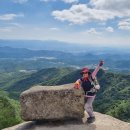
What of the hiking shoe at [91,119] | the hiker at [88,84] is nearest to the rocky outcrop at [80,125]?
the hiking shoe at [91,119]

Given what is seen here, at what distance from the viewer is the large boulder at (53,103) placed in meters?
29.0

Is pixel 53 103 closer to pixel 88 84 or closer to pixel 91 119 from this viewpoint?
pixel 88 84

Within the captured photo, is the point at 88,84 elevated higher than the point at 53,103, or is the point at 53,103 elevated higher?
the point at 88,84

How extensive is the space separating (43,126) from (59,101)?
120 inches

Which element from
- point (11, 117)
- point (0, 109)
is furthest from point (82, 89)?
point (0, 109)

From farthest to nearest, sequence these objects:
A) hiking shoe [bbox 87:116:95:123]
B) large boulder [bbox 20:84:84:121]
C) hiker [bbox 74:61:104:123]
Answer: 1. hiking shoe [bbox 87:116:95:123]
2. hiker [bbox 74:61:104:123]
3. large boulder [bbox 20:84:84:121]

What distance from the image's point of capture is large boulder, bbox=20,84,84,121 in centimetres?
2895

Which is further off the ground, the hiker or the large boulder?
the hiker

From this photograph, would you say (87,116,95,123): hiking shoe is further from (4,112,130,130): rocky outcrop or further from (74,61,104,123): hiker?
(4,112,130,130): rocky outcrop

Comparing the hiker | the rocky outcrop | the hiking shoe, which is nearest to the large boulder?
the hiker

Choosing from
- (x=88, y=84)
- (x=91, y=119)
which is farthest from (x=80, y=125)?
(x=88, y=84)

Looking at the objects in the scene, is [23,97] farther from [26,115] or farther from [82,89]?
[82,89]

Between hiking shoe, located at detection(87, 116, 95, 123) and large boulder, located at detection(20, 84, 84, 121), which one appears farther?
hiking shoe, located at detection(87, 116, 95, 123)

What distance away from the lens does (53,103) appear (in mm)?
29016
